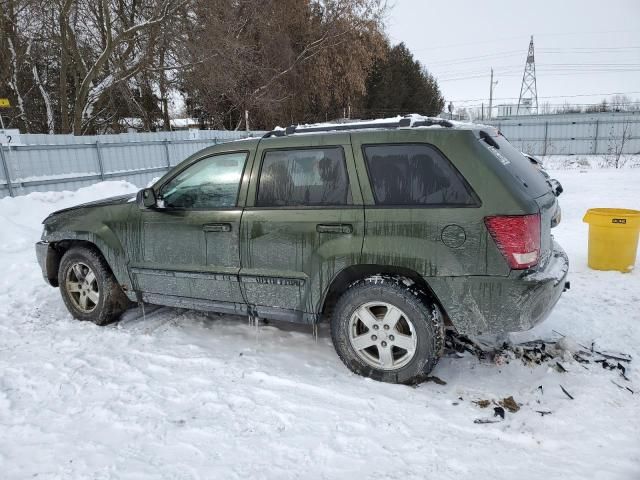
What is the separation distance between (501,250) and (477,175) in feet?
1.65

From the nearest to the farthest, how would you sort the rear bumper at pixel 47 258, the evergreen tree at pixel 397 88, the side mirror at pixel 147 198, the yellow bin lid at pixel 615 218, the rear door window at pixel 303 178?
the rear door window at pixel 303 178, the side mirror at pixel 147 198, the rear bumper at pixel 47 258, the yellow bin lid at pixel 615 218, the evergreen tree at pixel 397 88

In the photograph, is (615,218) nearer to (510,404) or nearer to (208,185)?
(510,404)

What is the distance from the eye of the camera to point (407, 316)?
311 cm

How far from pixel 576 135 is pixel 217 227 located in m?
26.8

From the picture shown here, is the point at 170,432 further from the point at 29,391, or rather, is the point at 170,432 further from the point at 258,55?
the point at 258,55

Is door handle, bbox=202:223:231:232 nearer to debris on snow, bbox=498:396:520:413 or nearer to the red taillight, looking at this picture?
the red taillight

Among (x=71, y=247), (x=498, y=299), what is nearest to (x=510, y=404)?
(x=498, y=299)

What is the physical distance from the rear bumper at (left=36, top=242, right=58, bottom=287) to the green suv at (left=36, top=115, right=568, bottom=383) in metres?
1.04

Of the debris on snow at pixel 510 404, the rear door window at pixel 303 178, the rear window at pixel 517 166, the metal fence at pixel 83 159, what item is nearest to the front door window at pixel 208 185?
the rear door window at pixel 303 178

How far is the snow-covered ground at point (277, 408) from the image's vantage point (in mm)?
2475

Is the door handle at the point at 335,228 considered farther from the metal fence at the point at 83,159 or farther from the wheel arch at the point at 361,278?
the metal fence at the point at 83,159

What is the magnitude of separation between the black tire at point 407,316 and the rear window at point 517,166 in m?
1.02

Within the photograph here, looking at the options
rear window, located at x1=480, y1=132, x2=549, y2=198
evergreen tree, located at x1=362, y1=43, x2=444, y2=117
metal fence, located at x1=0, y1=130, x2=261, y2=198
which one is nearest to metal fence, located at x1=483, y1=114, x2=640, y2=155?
evergreen tree, located at x1=362, y1=43, x2=444, y2=117

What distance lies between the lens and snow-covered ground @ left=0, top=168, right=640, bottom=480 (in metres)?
2.47
